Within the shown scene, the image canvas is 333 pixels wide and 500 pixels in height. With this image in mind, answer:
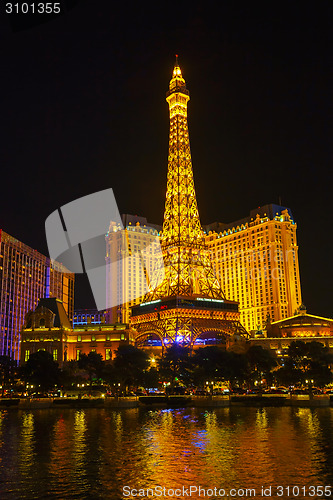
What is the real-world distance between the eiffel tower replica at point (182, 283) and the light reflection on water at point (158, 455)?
80309mm

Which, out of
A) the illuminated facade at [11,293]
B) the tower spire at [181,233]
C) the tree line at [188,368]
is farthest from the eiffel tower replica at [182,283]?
the illuminated facade at [11,293]

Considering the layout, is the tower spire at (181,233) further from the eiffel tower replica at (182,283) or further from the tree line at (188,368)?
the tree line at (188,368)

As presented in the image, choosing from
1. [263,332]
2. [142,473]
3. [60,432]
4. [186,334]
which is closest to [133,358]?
[186,334]

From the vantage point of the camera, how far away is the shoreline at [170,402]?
268 feet

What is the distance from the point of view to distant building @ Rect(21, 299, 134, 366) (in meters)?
146

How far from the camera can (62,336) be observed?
14712 centimetres

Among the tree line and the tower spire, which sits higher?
the tower spire

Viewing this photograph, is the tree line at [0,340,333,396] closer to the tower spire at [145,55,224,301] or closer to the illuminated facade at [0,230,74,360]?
the tower spire at [145,55,224,301]

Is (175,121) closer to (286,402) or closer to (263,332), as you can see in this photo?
(263,332)

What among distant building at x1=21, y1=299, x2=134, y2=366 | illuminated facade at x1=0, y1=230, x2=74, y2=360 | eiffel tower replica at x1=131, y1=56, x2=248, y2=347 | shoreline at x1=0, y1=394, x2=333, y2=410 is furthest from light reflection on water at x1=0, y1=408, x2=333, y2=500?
illuminated facade at x1=0, y1=230, x2=74, y2=360

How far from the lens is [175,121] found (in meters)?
162

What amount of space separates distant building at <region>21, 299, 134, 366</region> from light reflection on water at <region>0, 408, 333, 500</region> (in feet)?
285

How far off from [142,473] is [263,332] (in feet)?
482

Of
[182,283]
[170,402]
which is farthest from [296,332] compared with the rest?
[170,402]
